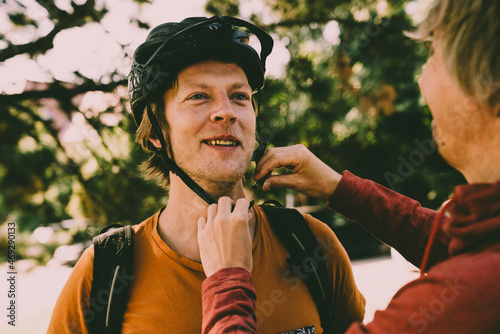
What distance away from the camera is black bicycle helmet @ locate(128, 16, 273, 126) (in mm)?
2049

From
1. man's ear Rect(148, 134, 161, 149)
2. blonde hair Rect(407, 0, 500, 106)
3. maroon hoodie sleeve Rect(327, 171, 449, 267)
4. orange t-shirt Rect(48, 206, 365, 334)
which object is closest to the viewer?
blonde hair Rect(407, 0, 500, 106)

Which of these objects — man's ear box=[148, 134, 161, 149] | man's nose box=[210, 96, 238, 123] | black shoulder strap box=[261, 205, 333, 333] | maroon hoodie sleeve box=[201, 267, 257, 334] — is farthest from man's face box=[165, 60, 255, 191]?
maroon hoodie sleeve box=[201, 267, 257, 334]

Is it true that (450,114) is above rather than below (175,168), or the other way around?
below

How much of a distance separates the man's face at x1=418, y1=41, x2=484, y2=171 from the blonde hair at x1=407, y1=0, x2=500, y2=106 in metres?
0.04

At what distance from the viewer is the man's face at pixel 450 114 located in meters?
1.20

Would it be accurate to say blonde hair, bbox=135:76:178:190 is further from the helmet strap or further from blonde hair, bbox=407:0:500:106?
blonde hair, bbox=407:0:500:106

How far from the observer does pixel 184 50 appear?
203 centimetres

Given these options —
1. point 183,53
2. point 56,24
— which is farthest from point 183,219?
point 56,24

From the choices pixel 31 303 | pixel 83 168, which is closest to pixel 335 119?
pixel 83 168

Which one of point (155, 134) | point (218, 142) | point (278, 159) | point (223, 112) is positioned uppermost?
point (155, 134)

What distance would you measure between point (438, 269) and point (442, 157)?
48cm

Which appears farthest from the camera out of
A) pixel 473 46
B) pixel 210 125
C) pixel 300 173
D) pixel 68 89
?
pixel 68 89

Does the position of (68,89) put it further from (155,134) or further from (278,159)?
(278,159)

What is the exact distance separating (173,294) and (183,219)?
0.48 m
